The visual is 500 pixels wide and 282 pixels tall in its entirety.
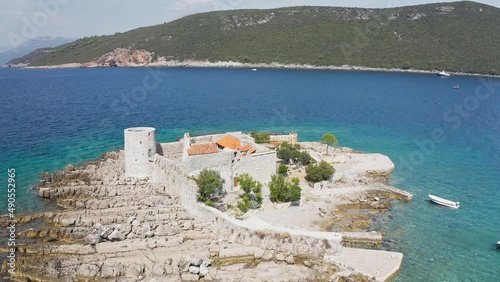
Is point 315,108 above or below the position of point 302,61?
below

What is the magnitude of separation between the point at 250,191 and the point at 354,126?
1621 inches

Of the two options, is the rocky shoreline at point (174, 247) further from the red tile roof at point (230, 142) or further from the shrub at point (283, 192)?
the red tile roof at point (230, 142)

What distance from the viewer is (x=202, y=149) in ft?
101

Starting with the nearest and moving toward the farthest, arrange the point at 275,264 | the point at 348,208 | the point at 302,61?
1. the point at 275,264
2. the point at 348,208
3. the point at 302,61

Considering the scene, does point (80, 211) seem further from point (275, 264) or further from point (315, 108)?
point (315, 108)

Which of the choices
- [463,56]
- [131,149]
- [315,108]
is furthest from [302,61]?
[131,149]

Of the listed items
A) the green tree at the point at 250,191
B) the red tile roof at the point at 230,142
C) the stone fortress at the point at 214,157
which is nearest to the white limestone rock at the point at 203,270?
the green tree at the point at 250,191

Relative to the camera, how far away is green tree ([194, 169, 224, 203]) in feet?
89.8

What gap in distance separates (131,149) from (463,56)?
15579 cm

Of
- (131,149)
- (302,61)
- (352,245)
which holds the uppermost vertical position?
(302,61)

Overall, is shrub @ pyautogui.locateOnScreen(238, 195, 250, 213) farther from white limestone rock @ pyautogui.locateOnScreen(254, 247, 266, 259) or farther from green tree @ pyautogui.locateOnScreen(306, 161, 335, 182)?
green tree @ pyautogui.locateOnScreen(306, 161, 335, 182)

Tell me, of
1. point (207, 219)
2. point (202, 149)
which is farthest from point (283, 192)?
point (202, 149)

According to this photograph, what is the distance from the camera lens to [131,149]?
32188mm

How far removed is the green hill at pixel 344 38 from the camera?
156750 millimetres
